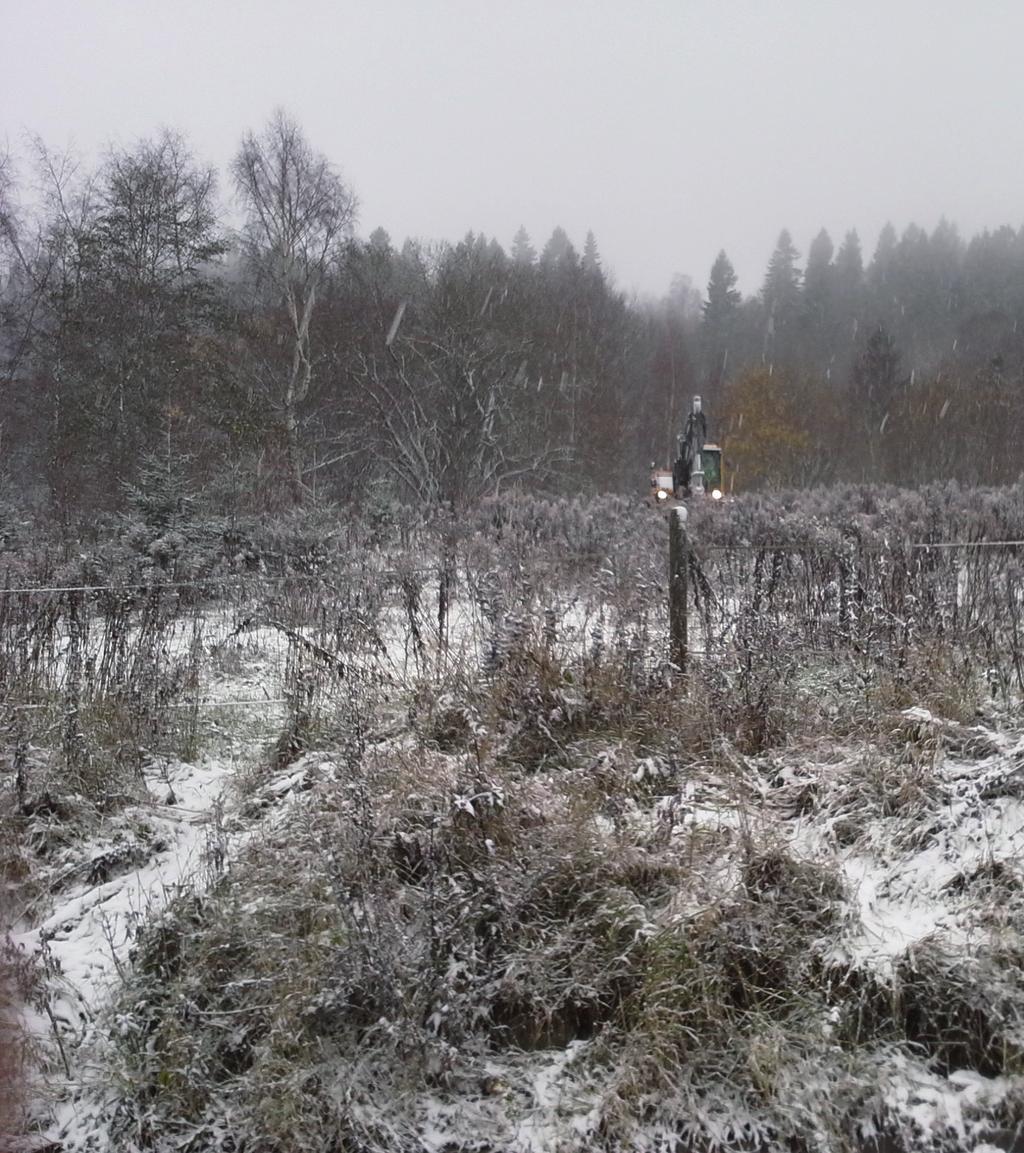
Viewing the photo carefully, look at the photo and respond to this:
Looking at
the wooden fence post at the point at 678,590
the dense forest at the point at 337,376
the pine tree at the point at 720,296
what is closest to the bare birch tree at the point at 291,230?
the dense forest at the point at 337,376

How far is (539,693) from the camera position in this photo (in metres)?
4.89

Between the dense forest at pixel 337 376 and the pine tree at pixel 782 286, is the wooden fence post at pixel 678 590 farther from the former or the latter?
the pine tree at pixel 782 286

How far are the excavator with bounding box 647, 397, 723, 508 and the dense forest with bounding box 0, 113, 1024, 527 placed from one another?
5.19m

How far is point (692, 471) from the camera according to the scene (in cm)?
1600

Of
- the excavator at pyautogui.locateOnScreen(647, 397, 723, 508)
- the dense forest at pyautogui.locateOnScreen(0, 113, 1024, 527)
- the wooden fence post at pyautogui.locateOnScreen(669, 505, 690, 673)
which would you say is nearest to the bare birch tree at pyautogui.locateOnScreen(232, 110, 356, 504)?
the dense forest at pyautogui.locateOnScreen(0, 113, 1024, 527)

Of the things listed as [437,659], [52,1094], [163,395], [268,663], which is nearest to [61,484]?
[163,395]

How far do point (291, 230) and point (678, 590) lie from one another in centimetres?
1942

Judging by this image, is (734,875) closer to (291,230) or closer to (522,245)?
(291,230)

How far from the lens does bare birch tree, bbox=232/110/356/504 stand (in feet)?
70.7

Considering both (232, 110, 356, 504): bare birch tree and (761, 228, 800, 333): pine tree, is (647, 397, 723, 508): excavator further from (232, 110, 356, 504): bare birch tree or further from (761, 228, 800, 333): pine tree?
(761, 228, 800, 333): pine tree

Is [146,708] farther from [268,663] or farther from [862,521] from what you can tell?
[862,521]

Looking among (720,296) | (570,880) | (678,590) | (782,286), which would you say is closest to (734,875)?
(570,880)

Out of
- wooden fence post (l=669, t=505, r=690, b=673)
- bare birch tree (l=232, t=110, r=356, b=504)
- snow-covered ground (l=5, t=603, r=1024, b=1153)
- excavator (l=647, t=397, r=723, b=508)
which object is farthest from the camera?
bare birch tree (l=232, t=110, r=356, b=504)

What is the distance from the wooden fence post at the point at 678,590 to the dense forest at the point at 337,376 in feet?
27.0
